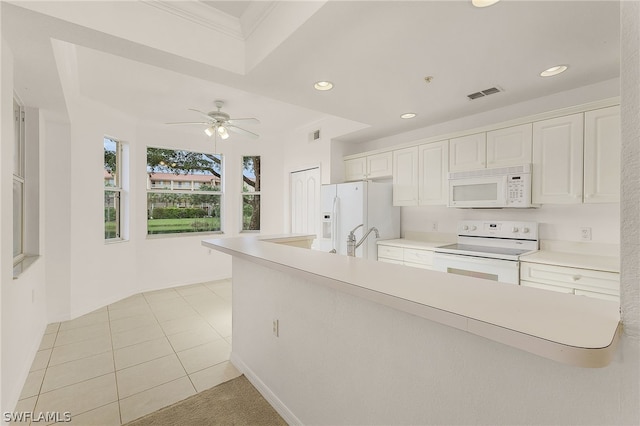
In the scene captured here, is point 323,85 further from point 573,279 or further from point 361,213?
point 573,279

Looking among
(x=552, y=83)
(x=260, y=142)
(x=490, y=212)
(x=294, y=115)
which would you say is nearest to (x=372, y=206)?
(x=490, y=212)

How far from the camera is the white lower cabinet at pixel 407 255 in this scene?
131 inches

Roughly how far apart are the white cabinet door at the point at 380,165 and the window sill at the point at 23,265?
3839mm

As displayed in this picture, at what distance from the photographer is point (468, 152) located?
10.5 feet

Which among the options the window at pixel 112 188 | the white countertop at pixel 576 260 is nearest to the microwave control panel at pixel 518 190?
the white countertop at pixel 576 260

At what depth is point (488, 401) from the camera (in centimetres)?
91

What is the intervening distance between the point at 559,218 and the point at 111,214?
5647 mm

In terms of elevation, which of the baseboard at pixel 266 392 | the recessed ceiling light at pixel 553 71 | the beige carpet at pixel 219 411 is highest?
the recessed ceiling light at pixel 553 71

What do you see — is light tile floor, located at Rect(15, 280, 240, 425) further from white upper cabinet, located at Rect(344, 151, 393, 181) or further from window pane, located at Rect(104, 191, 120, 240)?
white upper cabinet, located at Rect(344, 151, 393, 181)

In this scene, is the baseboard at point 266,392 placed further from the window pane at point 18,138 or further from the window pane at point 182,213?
the window pane at point 182,213

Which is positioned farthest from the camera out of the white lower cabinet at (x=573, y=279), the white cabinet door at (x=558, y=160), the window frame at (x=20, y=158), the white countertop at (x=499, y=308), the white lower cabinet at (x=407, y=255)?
the white lower cabinet at (x=407, y=255)

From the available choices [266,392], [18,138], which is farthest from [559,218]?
[18,138]

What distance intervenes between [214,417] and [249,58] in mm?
2533

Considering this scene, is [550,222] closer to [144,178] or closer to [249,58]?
[249,58]
